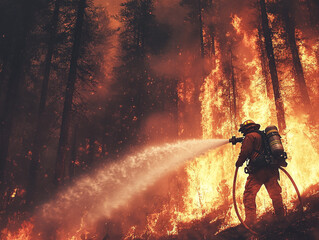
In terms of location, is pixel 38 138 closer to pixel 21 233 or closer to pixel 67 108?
pixel 67 108

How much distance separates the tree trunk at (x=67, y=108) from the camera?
1076cm

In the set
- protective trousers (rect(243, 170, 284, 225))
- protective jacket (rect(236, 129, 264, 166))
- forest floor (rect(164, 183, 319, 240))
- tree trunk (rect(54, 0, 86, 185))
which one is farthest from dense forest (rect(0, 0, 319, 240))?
protective jacket (rect(236, 129, 264, 166))

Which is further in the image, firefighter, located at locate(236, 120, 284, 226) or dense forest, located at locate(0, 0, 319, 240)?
dense forest, located at locate(0, 0, 319, 240)

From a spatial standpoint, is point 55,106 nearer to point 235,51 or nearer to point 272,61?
point 235,51

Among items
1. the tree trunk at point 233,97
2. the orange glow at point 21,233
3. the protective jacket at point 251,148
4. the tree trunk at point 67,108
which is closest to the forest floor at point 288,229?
the protective jacket at point 251,148

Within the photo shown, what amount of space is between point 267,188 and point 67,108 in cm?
921

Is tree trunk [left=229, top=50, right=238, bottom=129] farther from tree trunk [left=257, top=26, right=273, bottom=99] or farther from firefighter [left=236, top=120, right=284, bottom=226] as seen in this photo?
firefighter [left=236, top=120, right=284, bottom=226]

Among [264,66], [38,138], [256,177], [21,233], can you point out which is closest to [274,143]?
[256,177]

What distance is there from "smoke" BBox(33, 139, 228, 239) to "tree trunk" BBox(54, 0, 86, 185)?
3.54ft

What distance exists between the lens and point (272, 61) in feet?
40.5

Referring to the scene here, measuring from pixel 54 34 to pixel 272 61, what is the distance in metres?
12.6

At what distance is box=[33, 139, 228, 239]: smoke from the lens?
10.6 metres

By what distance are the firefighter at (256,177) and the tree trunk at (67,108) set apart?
8.07m

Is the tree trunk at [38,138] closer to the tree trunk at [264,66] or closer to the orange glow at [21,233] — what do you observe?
the orange glow at [21,233]
